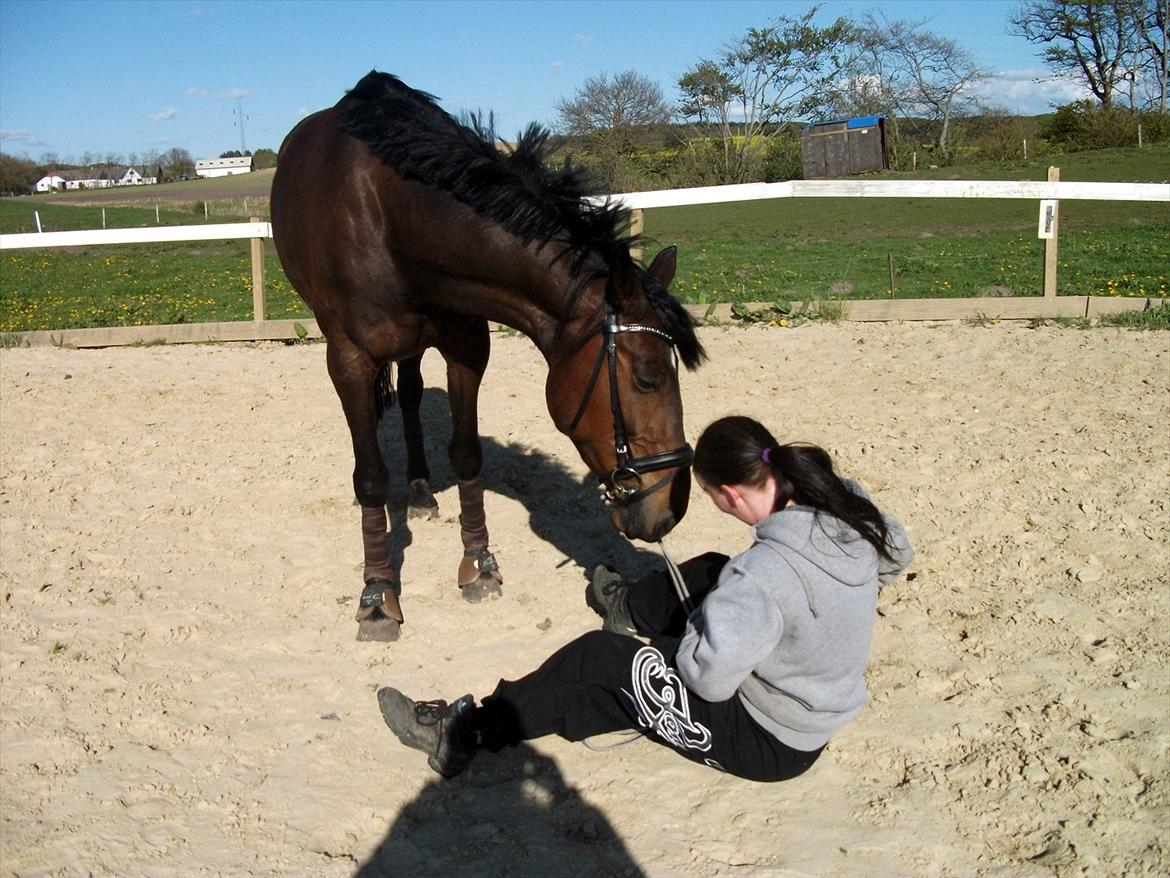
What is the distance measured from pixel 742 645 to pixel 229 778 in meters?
1.79

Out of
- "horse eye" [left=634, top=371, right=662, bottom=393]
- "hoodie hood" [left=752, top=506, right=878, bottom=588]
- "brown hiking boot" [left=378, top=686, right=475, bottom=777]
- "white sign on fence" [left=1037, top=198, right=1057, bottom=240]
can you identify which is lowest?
"brown hiking boot" [left=378, top=686, right=475, bottom=777]

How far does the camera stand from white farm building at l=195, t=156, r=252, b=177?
81875mm

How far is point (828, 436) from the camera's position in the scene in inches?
236

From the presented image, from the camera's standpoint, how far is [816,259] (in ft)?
54.9

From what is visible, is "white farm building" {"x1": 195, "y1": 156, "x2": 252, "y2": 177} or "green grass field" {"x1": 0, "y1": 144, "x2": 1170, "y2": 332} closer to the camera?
"green grass field" {"x1": 0, "y1": 144, "x2": 1170, "y2": 332}

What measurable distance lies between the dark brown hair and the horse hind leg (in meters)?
2.98

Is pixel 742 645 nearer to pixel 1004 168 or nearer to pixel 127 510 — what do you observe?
pixel 127 510

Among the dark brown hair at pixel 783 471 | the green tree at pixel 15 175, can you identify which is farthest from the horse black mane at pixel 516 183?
the green tree at pixel 15 175

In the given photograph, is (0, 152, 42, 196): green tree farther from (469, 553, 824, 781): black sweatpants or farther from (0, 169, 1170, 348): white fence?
(469, 553, 824, 781): black sweatpants

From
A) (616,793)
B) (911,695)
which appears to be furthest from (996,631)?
(616,793)

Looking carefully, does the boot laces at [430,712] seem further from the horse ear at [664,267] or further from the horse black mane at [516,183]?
the horse ear at [664,267]

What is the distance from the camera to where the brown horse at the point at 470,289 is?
11.2 feet

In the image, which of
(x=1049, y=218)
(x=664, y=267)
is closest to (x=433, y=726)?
(x=664, y=267)

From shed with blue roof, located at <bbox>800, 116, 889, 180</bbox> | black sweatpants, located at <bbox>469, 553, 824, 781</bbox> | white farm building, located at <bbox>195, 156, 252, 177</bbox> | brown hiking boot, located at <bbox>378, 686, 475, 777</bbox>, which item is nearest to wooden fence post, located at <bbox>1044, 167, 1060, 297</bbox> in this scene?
black sweatpants, located at <bbox>469, 553, 824, 781</bbox>
